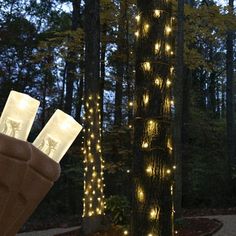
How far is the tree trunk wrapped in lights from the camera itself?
4051 mm

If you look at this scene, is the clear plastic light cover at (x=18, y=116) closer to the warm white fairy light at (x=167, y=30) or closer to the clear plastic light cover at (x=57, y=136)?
the clear plastic light cover at (x=57, y=136)

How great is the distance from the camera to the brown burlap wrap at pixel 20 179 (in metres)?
1.25

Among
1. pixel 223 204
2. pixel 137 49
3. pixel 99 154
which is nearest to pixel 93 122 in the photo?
pixel 99 154

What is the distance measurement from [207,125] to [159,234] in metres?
20.3

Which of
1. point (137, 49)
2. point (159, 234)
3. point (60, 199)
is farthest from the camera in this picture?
point (60, 199)

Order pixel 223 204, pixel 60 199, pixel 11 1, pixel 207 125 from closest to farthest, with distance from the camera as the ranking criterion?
pixel 223 204, pixel 60 199, pixel 11 1, pixel 207 125

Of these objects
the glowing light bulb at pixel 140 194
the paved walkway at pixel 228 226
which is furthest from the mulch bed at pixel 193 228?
the glowing light bulb at pixel 140 194

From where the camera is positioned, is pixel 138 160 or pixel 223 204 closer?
pixel 138 160

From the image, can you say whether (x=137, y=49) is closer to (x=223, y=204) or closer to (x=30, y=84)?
(x=223, y=204)

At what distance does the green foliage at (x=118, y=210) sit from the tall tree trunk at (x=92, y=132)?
0.43 meters

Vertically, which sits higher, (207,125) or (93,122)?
(207,125)

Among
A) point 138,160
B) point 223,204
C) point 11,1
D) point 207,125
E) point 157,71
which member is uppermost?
point 11,1

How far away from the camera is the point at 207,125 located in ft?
78.2

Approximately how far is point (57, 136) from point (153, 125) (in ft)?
8.52
